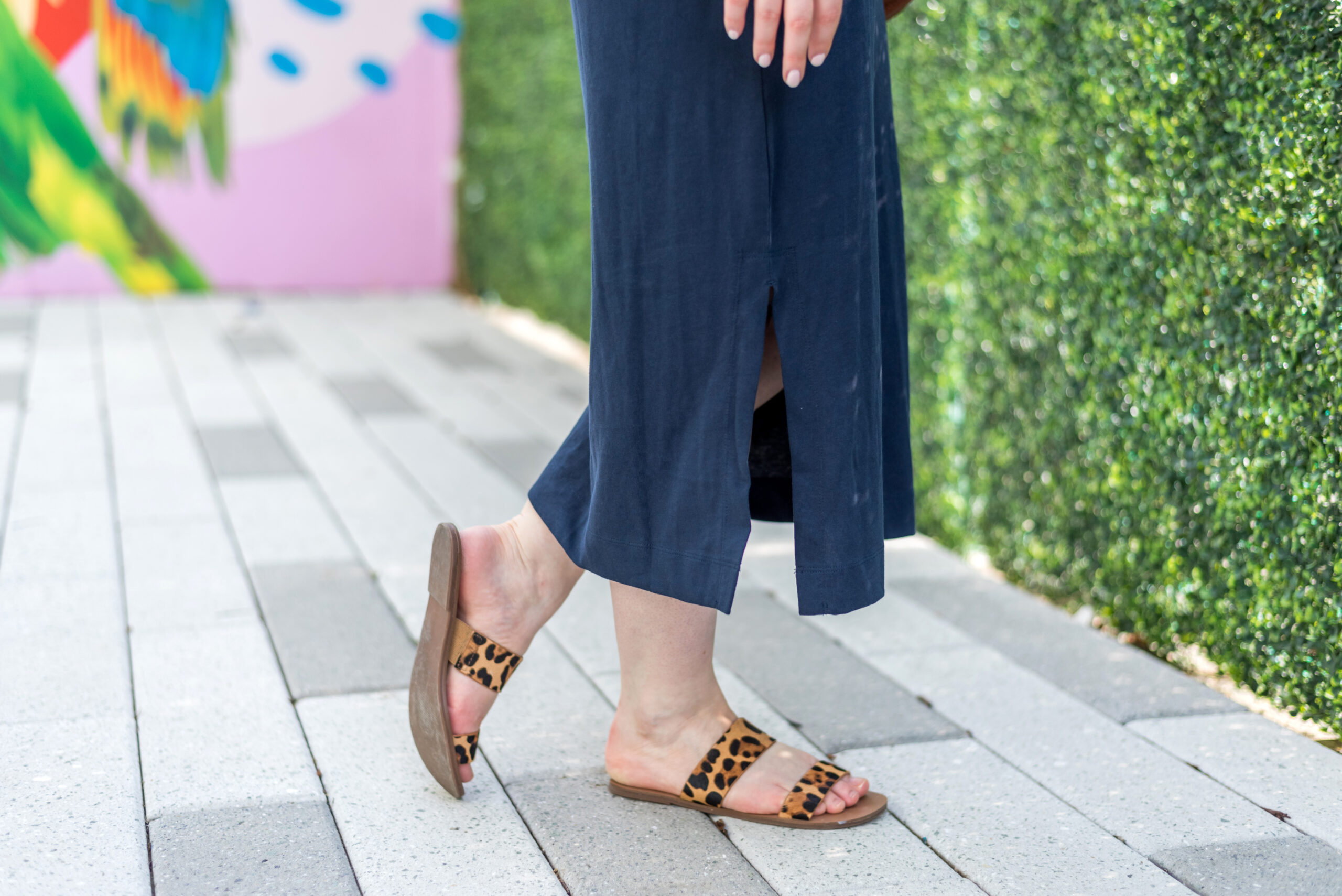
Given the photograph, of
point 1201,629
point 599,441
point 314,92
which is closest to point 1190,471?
point 1201,629

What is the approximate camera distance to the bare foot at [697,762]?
1550 mm

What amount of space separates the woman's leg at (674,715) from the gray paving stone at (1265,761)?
525mm

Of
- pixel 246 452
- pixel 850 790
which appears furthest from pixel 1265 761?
pixel 246 452

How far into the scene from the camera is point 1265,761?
175 centimetres

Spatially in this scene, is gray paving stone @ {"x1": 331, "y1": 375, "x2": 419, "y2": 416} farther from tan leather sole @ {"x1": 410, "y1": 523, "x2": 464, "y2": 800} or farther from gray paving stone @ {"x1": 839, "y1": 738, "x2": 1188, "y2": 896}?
gray paving stone @ {"x1": 839, "y1": 738, "x2": 1188, "y2": 896}

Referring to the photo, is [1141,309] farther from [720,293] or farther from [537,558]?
[537,558]

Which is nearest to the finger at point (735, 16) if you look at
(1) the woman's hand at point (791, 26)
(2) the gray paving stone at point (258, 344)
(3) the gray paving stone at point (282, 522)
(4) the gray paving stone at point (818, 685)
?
(1) the woman's hand at point (791, 26)

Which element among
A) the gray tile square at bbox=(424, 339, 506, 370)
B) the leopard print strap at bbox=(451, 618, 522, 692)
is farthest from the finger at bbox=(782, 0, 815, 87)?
the gray tile square at bbox=(424, 339, 506, 370)

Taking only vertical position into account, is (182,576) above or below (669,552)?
below

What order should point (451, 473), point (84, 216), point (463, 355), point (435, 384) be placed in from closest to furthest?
point (451, 473)
point (435, 384)
point (463, 355)
point (84, 216)

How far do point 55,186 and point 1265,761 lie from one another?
563 centimetres

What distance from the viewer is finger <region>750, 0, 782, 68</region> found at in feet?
4.08

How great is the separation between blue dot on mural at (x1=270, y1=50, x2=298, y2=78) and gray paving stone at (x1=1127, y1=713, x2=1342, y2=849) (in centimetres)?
538

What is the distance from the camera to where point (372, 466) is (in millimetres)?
3246
